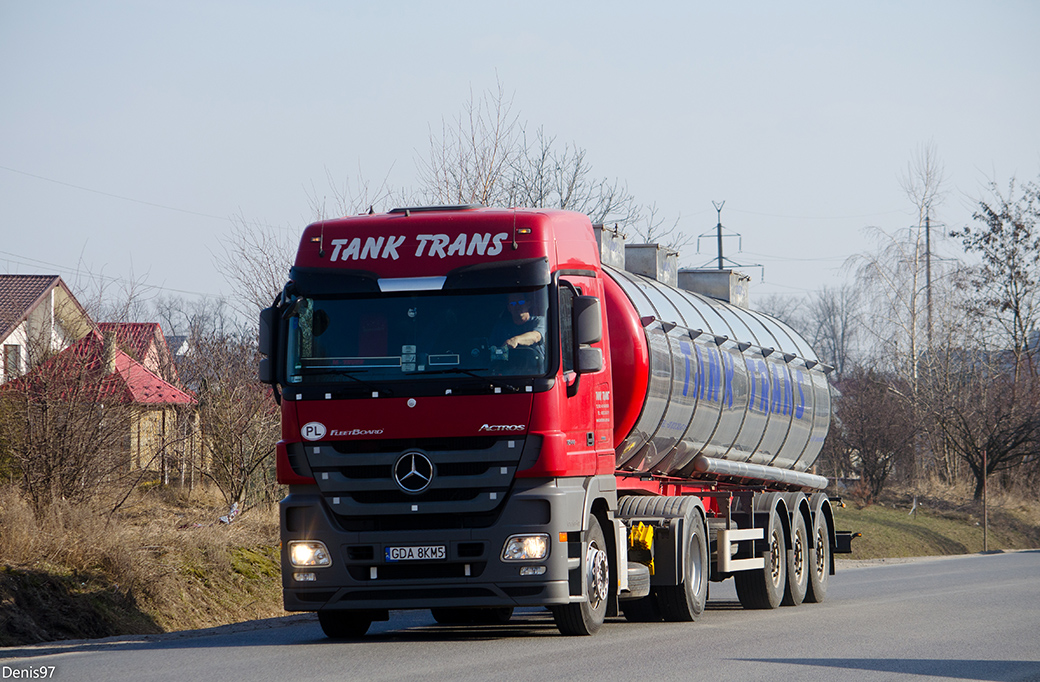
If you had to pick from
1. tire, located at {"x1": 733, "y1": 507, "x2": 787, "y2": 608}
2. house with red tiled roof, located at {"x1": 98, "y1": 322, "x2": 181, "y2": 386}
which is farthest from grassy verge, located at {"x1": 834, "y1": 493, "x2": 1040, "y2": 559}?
tire, located at {"x1": 733, "y1": 507, "x2": 787, "y2": 608}

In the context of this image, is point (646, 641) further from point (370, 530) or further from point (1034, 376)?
point (1034, 376)

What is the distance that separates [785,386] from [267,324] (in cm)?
940

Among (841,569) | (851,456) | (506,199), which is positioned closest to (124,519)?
(506,199)

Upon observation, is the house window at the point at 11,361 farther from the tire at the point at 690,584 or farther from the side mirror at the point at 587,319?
the side mirror at the point at 587,319

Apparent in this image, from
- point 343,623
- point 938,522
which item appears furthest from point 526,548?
point 938,522

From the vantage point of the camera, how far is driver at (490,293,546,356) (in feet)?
34.6

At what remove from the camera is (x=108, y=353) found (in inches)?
767

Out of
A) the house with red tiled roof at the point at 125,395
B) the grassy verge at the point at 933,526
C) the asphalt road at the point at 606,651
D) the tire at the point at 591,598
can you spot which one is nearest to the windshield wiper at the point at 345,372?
the asphalt road at the point at 606,651

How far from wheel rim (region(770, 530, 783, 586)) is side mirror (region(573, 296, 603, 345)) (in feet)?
21.6

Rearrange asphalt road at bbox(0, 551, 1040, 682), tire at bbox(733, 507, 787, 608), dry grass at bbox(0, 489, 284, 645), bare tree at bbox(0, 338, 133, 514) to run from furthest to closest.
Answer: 1. bare tree at bbox(0, 338, 133, 514)
2. tire at bbox(733, 507, 787, 608)
3. dry grass at bbox(0, 489, 284, 645)
4. asphalt road at bbox(0, 551, 1040, 682)

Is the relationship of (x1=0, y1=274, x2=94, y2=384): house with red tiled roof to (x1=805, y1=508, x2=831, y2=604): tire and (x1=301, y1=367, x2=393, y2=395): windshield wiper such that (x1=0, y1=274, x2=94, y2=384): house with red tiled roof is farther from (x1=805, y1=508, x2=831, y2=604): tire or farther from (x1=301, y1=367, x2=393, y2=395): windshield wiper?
(x1=805, y1=508, x2=831, y2=604): tire

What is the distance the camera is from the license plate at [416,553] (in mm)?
10516

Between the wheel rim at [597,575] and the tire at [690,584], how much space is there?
5.05 feet

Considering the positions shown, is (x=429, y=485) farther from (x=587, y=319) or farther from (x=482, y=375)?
(x=587, y=319)
